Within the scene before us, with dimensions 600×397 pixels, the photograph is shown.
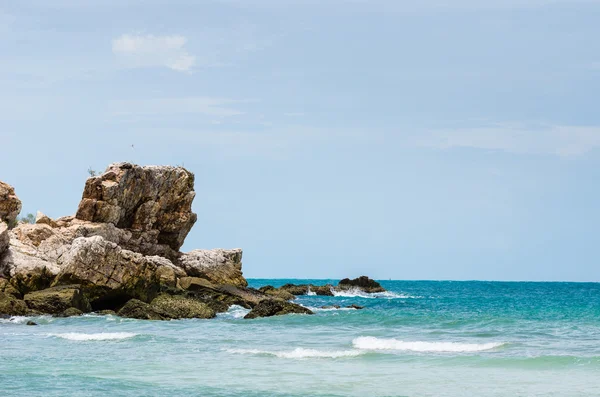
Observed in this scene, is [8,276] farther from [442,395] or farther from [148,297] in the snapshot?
[442,395]

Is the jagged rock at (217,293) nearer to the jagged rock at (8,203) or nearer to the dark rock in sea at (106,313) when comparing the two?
the dark rock in sea at (106,313)

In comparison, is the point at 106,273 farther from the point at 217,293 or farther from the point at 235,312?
the point at 217,293

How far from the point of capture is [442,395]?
21391mm

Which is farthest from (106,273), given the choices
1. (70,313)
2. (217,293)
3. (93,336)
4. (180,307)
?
(93,336)

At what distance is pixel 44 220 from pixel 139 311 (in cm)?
1697

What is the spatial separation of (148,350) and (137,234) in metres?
34.5

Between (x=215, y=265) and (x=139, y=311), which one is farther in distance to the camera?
(x=215, y=265)

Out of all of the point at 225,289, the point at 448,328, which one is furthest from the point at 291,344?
the point at 225,289

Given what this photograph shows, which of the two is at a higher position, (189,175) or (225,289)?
(189,175)

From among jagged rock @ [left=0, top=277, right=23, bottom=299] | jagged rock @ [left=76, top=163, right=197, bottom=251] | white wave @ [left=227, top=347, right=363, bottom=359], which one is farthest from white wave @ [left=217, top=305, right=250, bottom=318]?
white wave @ [left=227, top=347, right=363, bottom=359]

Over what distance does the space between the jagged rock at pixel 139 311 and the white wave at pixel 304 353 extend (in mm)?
13998

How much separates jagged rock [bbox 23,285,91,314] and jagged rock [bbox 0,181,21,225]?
11.6m

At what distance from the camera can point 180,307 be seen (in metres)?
46.1

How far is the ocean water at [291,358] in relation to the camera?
22.2 metres
